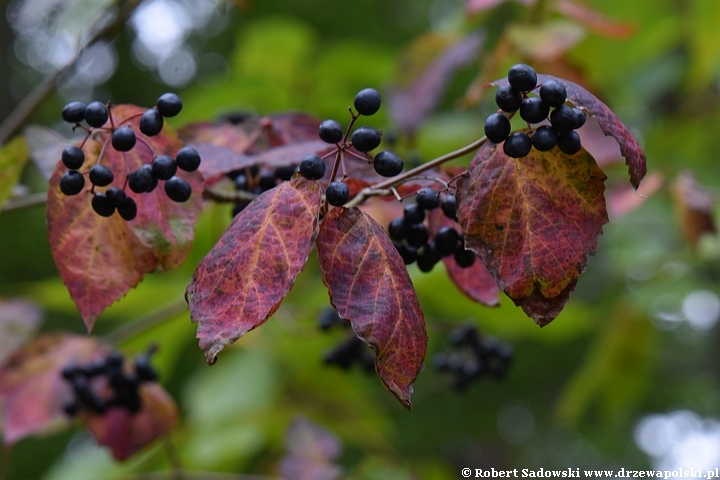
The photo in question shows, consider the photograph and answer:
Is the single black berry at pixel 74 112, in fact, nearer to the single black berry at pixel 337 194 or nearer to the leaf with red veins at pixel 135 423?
the single black berry at pixel 337 194

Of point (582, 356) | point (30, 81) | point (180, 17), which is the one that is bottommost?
point (582, 356)

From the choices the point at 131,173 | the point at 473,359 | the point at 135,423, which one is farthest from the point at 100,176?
the point at 473,359

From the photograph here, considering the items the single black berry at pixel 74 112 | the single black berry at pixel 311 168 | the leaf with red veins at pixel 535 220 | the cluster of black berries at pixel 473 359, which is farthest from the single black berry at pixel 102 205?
the cluster of black berries at pixel 473 359

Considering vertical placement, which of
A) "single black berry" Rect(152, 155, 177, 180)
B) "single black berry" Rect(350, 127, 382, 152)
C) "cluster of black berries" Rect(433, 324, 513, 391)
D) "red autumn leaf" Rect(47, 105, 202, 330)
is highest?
"single black berry" Rect(350, 127, 382, 152)

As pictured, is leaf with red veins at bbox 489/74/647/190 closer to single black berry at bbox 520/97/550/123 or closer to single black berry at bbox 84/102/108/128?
single black berry at bbox 520/97/550/123

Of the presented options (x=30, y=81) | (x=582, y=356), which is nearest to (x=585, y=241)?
(x=582, y=356)

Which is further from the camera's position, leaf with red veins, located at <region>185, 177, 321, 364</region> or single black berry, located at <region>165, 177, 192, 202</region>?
single black berry, located at <region>165, 177, 192, 202</region>

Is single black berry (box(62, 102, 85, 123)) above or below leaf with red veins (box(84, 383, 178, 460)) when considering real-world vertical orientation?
above

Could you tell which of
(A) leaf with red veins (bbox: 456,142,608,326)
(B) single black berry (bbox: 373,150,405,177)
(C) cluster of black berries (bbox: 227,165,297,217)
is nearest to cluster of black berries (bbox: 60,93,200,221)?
(C) cluster of black berries (bbox: 227,165,297,217)

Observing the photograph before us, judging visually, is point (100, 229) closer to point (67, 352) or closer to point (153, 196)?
point (153, 196)
